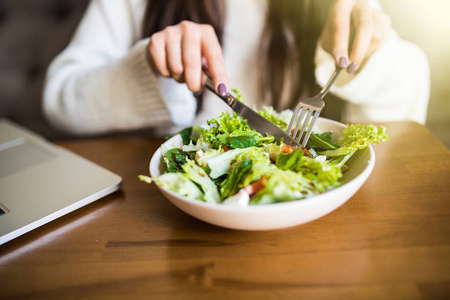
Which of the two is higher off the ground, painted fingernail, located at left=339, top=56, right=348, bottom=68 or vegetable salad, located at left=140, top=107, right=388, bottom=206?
painted fingernail, located at left=339, top=56, right=348, bottom=68

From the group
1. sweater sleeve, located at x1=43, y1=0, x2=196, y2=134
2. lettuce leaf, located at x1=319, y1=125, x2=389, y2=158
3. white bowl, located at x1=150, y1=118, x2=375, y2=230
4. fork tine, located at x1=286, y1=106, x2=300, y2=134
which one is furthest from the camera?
sweater sleeve, located at x1=43, y1=0, x2=196, y2=134

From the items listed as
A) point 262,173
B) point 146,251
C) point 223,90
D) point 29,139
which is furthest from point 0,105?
Result: point 262,173

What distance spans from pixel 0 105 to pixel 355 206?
174 centimetres

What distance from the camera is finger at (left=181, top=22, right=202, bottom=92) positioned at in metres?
0.92

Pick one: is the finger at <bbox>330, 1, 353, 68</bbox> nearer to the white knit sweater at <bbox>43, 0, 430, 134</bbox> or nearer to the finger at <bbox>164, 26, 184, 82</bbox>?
the white knit sweater at <bbox>43, 0, 430, 134</bbox>

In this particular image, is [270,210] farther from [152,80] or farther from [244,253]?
[152,80]

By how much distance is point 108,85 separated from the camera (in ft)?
4.31

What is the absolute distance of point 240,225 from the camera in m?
0.52

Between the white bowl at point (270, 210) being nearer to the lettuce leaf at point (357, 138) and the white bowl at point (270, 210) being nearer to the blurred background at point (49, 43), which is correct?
the lettuce leaf at point (357, 138)

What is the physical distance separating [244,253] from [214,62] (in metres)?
0.56

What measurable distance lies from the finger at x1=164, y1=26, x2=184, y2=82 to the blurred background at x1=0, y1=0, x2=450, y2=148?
0.68m

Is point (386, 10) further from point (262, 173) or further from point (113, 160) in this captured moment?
point (113, 160)

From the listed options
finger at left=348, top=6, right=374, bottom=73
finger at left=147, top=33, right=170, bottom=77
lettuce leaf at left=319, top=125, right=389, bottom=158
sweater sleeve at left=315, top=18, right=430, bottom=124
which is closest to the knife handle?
finger at left=147, top=33, right=170, bottom=77

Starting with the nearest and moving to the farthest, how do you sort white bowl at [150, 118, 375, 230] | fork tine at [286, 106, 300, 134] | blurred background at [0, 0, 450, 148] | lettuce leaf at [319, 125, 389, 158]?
white bowl at [150, 118, 375, 230] < lettuce leaf at [319, 125, 389, 158] < fork tine at [286, 106, 300, 134] < blurred background at [0, 0, 450, 148]
